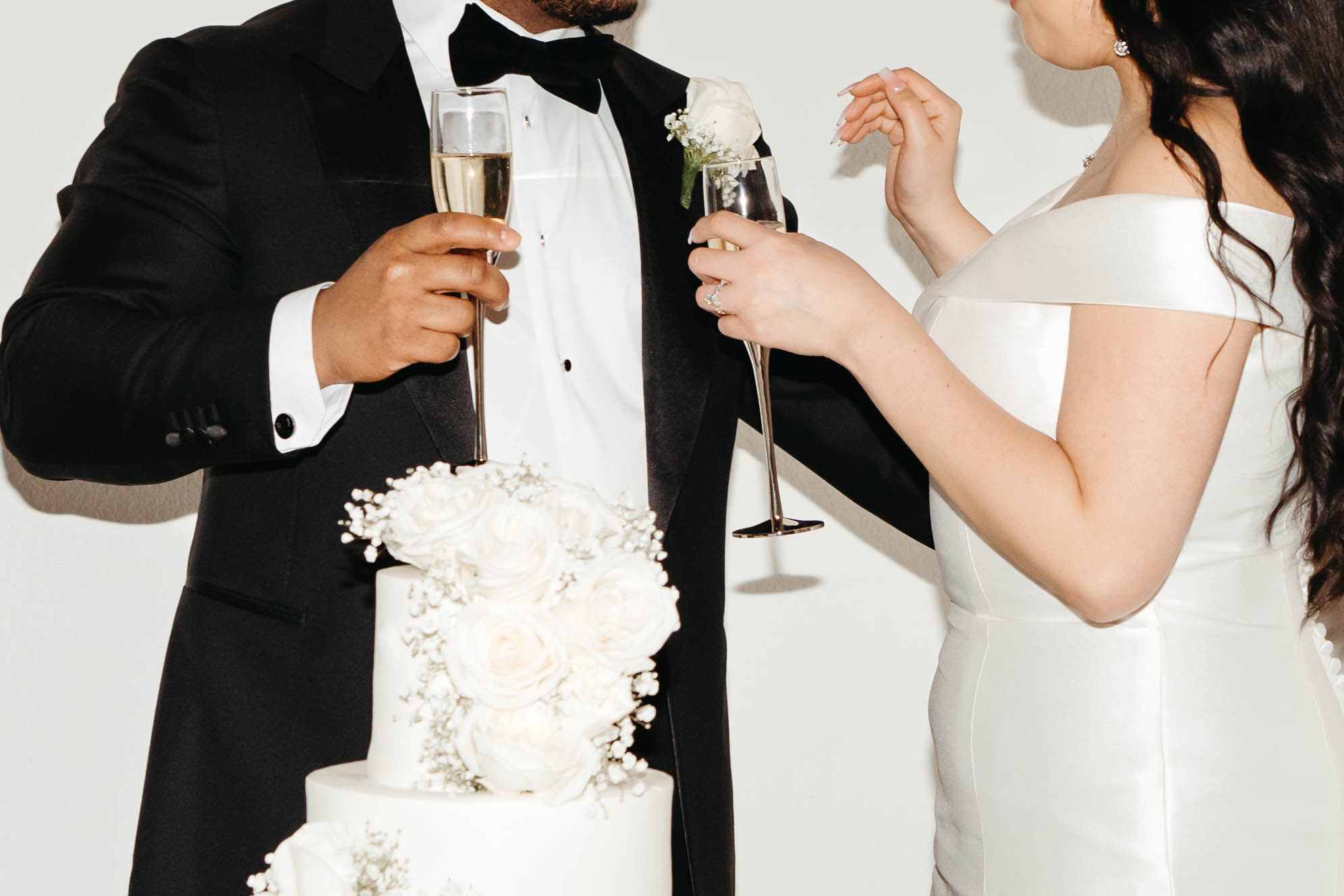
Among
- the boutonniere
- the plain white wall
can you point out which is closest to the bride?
the boutonniere

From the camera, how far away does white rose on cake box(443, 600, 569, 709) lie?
1.04 metres

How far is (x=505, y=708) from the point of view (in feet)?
3.44

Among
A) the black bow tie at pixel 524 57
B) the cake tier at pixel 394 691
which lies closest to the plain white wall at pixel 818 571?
the black bow tie at pixel 524 57

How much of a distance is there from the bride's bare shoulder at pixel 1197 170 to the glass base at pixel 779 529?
55 cm

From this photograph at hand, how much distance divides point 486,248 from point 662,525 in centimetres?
59

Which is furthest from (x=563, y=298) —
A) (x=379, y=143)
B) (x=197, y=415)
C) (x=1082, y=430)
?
(x=1082, y=430)

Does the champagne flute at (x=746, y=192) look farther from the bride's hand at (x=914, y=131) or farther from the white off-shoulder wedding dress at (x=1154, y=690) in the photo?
the bride's hand at (x=914, y=131)

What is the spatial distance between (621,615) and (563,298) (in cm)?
95

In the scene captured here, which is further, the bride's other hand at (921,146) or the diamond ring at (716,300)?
the bride's other hand at (921,146)

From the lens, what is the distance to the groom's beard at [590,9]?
6.54ft

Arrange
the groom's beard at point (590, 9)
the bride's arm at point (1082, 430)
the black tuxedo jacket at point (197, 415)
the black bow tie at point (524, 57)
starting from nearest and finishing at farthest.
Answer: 1. the bride's arm at point (1082, 430)
2. the black tuxedo jacket at point (197, 415)
3. the black bow tie at point (524, 57)
4. the groom's beard at point (590, 9)

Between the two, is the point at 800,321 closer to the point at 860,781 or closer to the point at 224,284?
the point at 224,284

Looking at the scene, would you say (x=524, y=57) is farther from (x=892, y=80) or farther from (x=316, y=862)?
(x=316, y=862)

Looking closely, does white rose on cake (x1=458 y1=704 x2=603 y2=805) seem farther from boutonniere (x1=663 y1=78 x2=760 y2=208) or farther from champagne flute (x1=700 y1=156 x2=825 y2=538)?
boutonniere (x1=663 y1=78 x2=760 y2=208)
